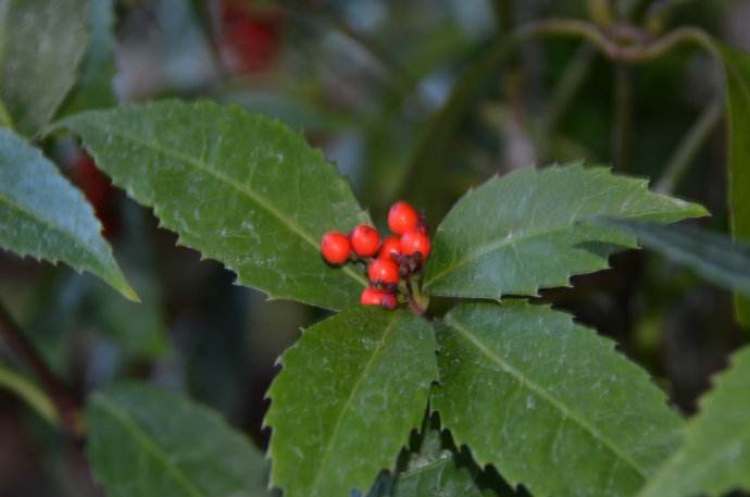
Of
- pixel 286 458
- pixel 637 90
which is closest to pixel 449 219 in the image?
pixel 286 458

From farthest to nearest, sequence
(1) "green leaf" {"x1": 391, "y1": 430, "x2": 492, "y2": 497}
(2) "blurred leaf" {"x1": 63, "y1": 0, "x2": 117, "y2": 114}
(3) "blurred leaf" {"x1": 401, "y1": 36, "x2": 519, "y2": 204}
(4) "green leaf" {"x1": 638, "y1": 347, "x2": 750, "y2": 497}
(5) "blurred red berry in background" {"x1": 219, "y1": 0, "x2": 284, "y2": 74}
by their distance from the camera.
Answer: (5) "blurred red berry in background" {"x1": 219, "y1": 0, "x2": 284, "y2": 74} → (3) "blurred leaf" {"x1": 401, "y1": 36, "x2": 519, "y2": 204} → (2) "blurred leaf" {"x1": 63, "y1": 0, "x2": 117, "y2": 114} → (1) "green leaf" {"x1": 391, "y1": 430, "x2": 492, "y2": 497} → (4) "green leaf" {"x1": 638, "y1": 347, "x2": 750, "y2": 497}

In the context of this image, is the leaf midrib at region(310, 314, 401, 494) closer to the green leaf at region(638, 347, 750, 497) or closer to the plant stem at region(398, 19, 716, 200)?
the green leaf at region(638, 347, 750, 497)

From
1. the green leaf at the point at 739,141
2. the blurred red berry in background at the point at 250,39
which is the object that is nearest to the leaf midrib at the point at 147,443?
the green leaf at the point at 739,141

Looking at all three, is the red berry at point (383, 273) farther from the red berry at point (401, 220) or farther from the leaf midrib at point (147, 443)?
the leaf midrib at point (147, 443)

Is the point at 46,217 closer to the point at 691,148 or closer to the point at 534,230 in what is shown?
the point at 534,230

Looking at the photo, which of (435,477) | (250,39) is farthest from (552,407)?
(250,39)

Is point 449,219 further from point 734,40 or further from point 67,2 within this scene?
point 734,40

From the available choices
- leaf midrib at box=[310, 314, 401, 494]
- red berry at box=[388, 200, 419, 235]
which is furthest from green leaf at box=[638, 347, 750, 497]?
red berry at box=[388, 200, 419, 235]
